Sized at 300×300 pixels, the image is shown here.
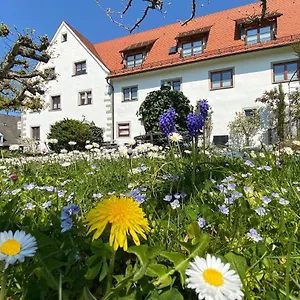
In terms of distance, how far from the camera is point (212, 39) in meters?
19.0

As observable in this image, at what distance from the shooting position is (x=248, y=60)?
17.1 metres

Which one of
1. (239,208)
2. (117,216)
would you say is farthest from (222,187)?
(117,216)

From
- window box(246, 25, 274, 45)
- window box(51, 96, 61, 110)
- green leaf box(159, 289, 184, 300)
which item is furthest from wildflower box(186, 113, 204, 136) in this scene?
window box(51, 96, 61, 110)

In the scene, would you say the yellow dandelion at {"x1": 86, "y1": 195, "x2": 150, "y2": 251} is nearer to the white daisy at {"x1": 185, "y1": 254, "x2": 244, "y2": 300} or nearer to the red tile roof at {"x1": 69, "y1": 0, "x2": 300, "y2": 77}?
the white daisy at {"x1": 185, "y1": 254, "x2": 244, "y2": 300}

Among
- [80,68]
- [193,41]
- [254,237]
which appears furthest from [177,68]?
[254,237]

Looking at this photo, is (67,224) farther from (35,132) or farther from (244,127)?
(35,132)

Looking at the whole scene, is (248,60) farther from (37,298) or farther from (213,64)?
(37,298)

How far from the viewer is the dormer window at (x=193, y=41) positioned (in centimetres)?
1880

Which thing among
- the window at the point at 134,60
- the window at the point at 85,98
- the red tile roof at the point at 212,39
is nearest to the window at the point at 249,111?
the red tile roof at the point at 212,39

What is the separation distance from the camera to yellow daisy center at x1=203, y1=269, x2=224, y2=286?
0.50 meters

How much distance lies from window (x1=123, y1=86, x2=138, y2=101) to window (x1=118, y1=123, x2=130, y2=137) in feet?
5.90

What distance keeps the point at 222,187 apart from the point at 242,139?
16.5 m

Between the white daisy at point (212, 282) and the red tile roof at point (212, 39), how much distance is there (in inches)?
669

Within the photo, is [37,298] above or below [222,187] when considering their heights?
below
